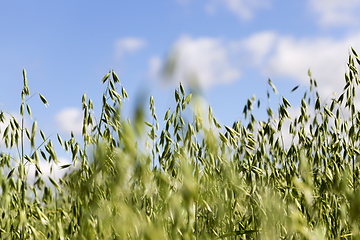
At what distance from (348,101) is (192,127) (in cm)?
185

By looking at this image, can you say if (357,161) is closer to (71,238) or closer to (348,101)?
(348,101)

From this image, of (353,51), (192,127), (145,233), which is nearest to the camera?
(145,233)

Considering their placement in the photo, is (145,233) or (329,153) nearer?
(145,233)

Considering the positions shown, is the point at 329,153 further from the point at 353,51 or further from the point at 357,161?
the point at 353,51

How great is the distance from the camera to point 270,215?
2070mm

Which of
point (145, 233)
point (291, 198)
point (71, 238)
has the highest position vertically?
point (291, 198)

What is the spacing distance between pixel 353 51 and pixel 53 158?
258cm

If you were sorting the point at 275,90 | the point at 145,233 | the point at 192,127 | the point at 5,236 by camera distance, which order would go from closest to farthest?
the point at 145,233, the point at 192,127, the point at 5,236, the point at 275,90

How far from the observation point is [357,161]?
2789 mm

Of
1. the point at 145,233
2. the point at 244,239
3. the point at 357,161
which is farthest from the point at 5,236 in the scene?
the point at 357,161

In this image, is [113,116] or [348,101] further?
[348,101]

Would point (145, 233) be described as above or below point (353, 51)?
below

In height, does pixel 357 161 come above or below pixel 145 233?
above

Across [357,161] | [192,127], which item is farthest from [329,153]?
[192,127]
